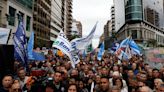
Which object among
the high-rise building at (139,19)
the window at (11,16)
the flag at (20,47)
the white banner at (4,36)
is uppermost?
the high-rise building at (139,19)

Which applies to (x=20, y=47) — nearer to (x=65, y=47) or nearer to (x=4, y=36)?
(x=4, y=36)

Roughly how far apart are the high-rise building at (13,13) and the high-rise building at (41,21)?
12.3m

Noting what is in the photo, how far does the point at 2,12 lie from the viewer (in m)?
41.2

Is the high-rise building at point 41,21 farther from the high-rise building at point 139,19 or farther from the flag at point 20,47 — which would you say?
the flag at point 20,47

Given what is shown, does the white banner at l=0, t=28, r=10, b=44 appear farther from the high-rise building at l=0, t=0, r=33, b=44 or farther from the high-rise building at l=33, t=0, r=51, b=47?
the high-rise building at l=33, t=0, r=51, b=47

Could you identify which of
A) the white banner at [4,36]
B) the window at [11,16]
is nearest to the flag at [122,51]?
the white banner at [4,36]

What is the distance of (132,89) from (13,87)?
113 inches

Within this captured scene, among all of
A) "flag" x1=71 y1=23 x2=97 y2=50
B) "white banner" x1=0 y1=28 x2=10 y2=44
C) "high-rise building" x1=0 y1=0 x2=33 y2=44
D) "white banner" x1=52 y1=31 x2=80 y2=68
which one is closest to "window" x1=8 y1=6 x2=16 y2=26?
"high-rise building" x1=0 y1=0 x2=33 y2=44

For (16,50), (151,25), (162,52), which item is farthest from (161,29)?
(16,50)

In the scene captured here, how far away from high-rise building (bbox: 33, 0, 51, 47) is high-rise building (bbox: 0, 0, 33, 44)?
1231cm

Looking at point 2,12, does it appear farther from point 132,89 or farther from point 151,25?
point 151,25

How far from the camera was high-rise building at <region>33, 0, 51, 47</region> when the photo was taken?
221ft

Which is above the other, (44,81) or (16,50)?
(16,50)

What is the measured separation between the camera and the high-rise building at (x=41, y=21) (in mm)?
67375
